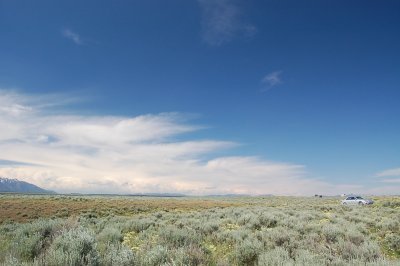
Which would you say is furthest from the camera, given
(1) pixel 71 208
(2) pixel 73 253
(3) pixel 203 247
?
(1) pixel 71 208

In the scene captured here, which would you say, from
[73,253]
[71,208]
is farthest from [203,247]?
[71,208]

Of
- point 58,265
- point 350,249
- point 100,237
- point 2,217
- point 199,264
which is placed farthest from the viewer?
point 2,217

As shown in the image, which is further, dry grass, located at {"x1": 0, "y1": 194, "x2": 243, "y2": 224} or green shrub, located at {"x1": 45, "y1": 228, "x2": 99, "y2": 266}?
dry grass, located at {"x1": 0, "y1": 194, "x2": 243, "y2": 224}

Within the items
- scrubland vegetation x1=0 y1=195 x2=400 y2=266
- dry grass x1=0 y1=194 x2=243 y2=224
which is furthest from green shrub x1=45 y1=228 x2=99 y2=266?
dry grass x1=0 y1=194 x2=243 y2=224

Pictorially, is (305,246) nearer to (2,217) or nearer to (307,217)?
(307,217)

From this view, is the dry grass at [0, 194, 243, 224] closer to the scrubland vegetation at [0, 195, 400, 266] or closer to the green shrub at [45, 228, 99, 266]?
the scrubland vegetation at [0, 195, 400, 266]

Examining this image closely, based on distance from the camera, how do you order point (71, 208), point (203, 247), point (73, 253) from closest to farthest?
point (73, 253), point (203, 247), point (71, 208)

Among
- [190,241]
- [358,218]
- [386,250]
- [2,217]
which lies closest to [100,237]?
[190,241]

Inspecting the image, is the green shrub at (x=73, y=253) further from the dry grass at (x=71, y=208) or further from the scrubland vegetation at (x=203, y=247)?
the dry grass at (x=71, y=208)

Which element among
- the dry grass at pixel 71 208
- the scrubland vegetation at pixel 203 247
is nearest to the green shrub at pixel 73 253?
the scrubland vegetation at pixel 203 247

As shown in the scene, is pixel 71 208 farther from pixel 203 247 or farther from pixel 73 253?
pixel 73 253

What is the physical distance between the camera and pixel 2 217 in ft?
126

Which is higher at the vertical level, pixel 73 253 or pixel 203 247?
pixel 73 253

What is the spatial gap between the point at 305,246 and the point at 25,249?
28.6ft
